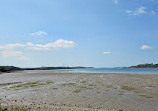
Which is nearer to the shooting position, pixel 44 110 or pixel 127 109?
pixel 44 110

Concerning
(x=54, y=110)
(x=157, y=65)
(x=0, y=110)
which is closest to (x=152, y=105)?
(x=54, y=110)

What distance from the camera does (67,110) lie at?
10359 millimetres

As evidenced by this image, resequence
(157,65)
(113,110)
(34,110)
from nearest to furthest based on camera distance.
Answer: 1. (34,110)
2. (113,110)
3. (157,65)

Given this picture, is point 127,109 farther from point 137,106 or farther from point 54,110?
point 54,110

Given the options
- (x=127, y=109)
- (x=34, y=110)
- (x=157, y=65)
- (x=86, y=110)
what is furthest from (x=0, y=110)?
(x=157, y=65)

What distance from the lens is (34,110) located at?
1005 cm

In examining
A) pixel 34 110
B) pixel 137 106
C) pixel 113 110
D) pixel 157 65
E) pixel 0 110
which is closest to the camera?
pixel 0 110

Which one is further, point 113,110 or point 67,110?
point 113,110

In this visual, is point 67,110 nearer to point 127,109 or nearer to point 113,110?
point 113,110

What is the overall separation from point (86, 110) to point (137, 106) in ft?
15.2

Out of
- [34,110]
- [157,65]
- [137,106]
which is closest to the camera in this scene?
[34,110]

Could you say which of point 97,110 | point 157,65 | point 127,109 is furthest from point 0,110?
point 157,65

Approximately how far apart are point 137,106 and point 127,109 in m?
1.37

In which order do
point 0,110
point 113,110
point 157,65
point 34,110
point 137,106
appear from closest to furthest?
1. point 0,110
2. point 34,110
3. point 113,110
4. point 137,106
5. point 157,65
